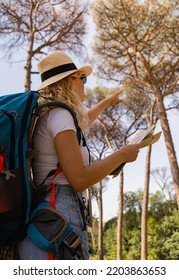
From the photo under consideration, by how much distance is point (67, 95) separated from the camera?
4.37ft

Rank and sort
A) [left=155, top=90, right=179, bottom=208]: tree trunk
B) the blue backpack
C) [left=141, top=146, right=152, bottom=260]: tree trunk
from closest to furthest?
the blue backpack → [left=155, top=90, right=179, bottom=208]: tree trunk → [left=141, top=146, right=152, bottom=260]: tree trunk

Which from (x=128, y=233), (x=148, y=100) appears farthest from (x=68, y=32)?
(x=128, y=233)

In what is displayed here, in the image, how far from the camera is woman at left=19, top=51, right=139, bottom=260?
46.8 inches

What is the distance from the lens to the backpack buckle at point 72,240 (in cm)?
116

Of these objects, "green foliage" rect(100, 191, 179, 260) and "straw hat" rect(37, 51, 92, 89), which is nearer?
"straw hat" rect(37, 51, 92, 89)

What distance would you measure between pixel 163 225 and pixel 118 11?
7144 millimetres

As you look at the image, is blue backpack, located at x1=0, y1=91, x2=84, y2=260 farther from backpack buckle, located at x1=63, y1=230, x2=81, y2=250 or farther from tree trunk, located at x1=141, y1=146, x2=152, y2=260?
tree trunk, located at x1=141, y1=146, x2=152, y2=260

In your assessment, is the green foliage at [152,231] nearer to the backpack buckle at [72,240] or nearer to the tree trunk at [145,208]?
the tree trunk at [145,208]

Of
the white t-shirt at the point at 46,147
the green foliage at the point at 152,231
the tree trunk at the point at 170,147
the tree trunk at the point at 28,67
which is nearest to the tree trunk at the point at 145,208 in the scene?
the tree trunk at the point at 170,147

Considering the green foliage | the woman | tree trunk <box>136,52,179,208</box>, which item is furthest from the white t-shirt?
the green foliage

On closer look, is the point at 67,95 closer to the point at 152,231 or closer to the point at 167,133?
the point at 167,133

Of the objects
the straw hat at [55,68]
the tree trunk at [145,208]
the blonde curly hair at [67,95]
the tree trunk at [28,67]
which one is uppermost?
the tree trunk at [28,67]

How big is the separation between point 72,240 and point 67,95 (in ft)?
1.44

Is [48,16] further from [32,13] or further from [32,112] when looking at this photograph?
[32,112]
